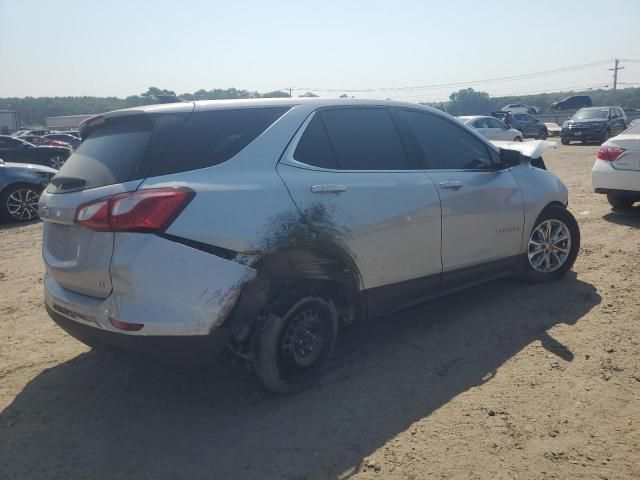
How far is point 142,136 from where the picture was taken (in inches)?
114

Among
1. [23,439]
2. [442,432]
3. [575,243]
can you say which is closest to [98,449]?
Answer: [23,439]

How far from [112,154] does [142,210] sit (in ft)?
1.83

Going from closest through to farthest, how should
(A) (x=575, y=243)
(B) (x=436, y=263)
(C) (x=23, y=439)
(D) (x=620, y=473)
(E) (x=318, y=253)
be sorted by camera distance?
(D) (x=620, y=473), (C) (x=23, y=439), (E) (x=318, y=253), (B) (x=436, y=263), (A) (x=575, y=243)

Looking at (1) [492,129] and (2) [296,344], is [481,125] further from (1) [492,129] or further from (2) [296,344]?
(2) [296,344]

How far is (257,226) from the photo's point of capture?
2854 millimetres

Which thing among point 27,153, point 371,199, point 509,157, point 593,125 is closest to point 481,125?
point 593,125

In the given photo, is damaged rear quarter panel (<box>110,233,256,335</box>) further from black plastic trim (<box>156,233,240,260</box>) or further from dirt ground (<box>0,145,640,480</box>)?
dirt ground (<box>0,145,640,480</box>)

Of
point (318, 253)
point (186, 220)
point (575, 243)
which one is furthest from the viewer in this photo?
point (575, 243)

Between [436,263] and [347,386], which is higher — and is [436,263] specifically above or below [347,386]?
above

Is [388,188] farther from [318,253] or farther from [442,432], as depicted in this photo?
[442,432]

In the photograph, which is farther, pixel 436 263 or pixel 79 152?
pixel 436 263

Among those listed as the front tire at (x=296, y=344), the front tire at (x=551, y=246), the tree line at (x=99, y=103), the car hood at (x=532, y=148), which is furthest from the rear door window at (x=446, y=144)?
the tree line at (x=99, y=103)

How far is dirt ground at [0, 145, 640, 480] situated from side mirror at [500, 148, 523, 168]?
1.26 m

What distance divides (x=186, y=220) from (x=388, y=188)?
4.94 ft
